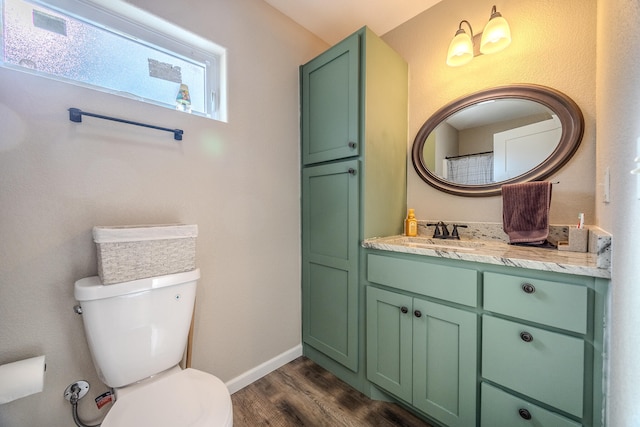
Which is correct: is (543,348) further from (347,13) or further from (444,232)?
(347,13)

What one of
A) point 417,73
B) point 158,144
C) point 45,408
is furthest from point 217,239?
point 417,73

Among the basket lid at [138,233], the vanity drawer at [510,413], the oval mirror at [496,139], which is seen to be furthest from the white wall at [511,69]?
the basket lid at [138,233]

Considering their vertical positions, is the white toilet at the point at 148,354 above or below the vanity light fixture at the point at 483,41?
below

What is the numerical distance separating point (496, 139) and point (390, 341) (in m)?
1.36

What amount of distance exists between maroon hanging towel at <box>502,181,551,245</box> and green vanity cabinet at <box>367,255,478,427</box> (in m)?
0.50

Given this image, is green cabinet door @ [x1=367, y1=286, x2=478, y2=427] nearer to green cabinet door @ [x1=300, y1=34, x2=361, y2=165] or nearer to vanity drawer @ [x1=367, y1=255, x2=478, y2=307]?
vanity drawer @ [x1=367, y1=255, x2=478, y2=307]

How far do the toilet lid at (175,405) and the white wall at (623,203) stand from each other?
1.08m

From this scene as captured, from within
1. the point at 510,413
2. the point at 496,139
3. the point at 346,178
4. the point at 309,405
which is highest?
the point at 496,139

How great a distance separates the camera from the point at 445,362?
116 centimetres

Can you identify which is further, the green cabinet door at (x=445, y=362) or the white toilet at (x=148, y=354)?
the green cabinet door at (x=445, y=362)

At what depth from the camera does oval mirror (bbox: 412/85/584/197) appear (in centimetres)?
132

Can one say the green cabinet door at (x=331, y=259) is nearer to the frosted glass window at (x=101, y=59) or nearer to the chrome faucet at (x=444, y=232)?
the chrome faucet at (x=444, y=232)

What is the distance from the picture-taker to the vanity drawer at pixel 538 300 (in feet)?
2.79

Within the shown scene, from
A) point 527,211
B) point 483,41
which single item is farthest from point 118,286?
point 483,41
